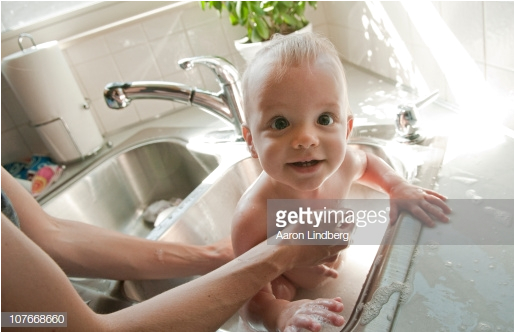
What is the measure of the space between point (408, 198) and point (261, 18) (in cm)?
78

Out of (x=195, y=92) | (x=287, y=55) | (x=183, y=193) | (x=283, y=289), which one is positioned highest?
(x=287, y=55)

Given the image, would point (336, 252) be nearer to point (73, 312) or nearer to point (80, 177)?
point (73, 312)

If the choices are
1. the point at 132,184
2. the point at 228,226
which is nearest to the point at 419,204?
the point at 228,226

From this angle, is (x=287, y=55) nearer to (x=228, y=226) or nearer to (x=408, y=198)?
(x=408, y=198)

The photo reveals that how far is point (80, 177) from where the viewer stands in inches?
47.3

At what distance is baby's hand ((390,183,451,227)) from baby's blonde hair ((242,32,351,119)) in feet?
0.56

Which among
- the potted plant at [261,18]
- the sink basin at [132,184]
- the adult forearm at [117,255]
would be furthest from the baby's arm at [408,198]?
the potted plant at [261,18]

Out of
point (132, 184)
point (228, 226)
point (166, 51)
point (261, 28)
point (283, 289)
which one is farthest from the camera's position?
point (166, 51)

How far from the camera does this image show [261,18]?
1.21m

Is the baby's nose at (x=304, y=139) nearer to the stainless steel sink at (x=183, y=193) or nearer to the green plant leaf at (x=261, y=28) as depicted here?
the stainless steel sink at (x=183, y=193)

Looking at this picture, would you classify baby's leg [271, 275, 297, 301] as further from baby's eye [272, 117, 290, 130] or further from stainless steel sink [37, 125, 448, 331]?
baby's eye [272, 117, 290, 130]

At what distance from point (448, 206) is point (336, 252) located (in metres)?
0.18

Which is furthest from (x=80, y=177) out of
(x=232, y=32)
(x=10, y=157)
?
(x=232, y=32)

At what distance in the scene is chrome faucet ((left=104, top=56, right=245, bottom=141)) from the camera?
101 cm
